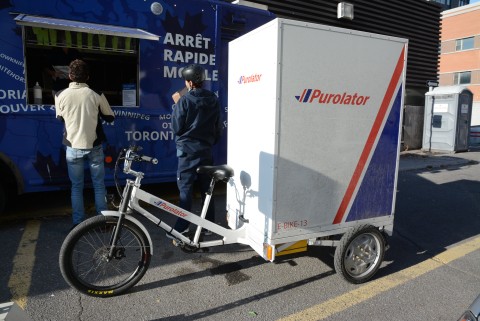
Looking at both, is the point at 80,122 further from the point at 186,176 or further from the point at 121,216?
the point at 121,216

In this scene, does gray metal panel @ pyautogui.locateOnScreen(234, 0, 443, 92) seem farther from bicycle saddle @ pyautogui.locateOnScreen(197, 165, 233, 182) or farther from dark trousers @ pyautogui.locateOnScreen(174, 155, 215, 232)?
bicycle saddle @ pyautogui.locateOnScreen(197, 165, 233, 182)

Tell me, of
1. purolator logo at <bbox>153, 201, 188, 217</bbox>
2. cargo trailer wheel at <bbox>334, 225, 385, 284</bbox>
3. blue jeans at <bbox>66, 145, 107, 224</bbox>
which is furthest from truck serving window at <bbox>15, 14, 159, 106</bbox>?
cargo trailer wheel at <bbox>334, 225, 385, 284</bbox>

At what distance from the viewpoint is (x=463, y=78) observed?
33688 mm

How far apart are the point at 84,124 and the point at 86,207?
5.74 feet

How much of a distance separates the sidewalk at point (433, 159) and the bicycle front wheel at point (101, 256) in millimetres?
7767

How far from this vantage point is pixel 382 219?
3.52 metres

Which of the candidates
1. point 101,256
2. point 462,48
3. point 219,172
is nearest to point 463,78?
point 462,48

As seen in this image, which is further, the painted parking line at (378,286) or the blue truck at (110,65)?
the blue truck at (110,65)

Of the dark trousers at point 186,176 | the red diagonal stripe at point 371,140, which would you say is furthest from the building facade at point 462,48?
the dark trousers at point 186,176

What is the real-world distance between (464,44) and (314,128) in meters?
38.3

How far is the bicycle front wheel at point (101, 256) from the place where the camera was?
281 centimetres

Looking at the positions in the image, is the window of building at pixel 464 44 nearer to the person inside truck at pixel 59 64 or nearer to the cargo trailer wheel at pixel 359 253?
the cargo trailer wheel at pixel 359 253

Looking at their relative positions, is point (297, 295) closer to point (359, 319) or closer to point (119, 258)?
point (359, 319)

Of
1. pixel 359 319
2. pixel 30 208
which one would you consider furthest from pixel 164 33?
pixel 359 319
